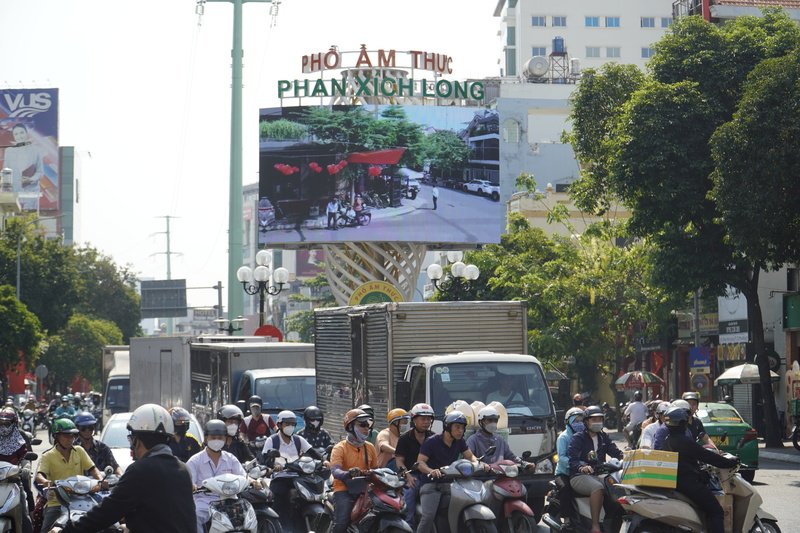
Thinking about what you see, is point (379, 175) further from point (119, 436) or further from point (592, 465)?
point (592, 465)

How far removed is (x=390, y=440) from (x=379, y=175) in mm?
37259

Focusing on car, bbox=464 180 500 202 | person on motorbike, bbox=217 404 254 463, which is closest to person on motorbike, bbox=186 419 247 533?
person on motorbike, bbox=217 404 254 463

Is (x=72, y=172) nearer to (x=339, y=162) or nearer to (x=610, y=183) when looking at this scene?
(x=339, y=162)

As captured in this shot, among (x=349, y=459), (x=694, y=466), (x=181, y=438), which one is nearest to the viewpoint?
(x=694, y=466)

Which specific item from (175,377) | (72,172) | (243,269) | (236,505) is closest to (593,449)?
(236,505)

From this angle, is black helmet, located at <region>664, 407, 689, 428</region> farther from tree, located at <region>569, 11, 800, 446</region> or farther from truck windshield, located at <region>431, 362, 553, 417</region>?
tree, located at <region>569, 11, 800, 446</region>

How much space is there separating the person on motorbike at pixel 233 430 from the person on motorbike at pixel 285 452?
0.40m

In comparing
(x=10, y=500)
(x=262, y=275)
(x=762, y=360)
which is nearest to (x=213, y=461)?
(x=10, y=500)

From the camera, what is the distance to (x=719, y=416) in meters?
24.9

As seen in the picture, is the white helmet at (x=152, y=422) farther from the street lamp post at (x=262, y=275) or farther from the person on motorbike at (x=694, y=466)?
the street lamp post at (x=262, y=275)

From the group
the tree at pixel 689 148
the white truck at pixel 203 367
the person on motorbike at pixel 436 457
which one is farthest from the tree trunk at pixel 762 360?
the person on motorbike at pixel 436 457

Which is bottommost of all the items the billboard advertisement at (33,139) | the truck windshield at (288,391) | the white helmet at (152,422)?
the truck windshield at (288,391)

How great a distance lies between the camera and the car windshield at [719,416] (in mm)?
24672

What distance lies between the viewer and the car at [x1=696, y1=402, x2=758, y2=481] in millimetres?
23141
